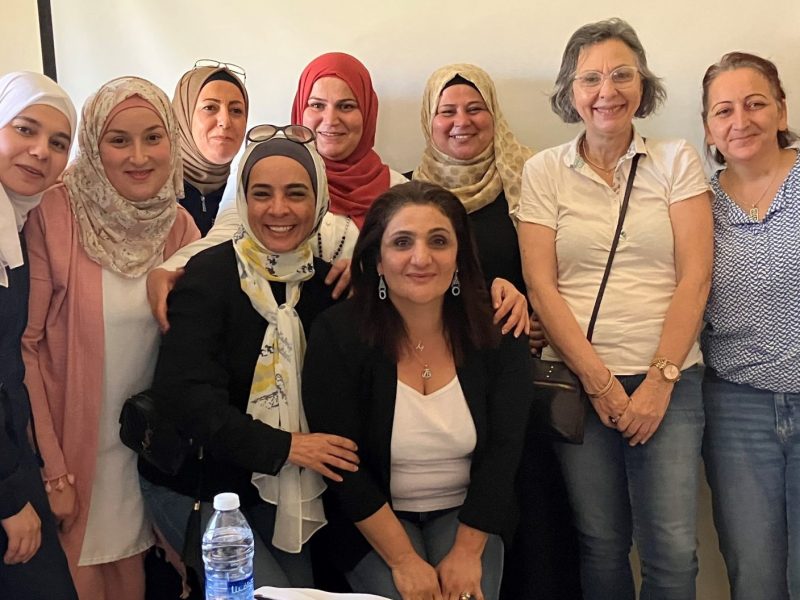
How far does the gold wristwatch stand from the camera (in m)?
1.85

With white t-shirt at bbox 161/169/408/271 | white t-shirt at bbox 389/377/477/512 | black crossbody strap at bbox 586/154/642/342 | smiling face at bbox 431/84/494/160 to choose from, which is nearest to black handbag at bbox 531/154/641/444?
black crossbody strap at bbox 586/154/642/342

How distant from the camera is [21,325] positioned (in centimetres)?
164

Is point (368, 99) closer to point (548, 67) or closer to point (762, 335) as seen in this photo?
point (548, 67)

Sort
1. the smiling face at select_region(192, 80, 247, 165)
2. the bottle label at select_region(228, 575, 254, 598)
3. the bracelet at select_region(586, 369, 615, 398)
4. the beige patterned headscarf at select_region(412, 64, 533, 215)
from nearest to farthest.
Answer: the bottle label at select_region(228, 575, 254, 598) < the bracelet at select_region(586, 369, 615, 398) < the beige patterned headscarf at select_region(412, 64, 533, 215) < the smiling face at select_region(192, 80, 247, 165)

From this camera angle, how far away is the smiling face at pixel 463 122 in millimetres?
2266

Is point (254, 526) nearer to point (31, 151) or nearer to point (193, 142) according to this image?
point (31, 151)

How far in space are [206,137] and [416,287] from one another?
1.08 metres

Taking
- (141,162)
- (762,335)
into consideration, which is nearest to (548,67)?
(762,335)

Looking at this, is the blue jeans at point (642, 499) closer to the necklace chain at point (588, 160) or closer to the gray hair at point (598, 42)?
the necklace chain at point (588, 160)

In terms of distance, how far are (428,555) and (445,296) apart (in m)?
0.62

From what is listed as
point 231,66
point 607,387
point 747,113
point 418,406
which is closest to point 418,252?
point 418,406

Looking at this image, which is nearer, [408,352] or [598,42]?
[408,352]

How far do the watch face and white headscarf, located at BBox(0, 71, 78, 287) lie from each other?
151cm

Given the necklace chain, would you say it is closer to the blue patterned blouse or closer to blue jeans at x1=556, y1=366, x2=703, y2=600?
the blue patterned blouse
